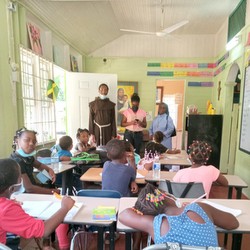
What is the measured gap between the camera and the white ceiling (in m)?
3.62

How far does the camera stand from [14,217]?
1.06m

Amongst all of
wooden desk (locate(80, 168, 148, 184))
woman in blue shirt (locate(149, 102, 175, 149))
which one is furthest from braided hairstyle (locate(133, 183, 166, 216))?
woman in blue shirt (locate(149, 102, 175, 149))

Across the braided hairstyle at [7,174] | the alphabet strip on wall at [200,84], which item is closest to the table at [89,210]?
the braided hairstyle at [7,174]

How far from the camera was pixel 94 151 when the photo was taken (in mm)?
3393

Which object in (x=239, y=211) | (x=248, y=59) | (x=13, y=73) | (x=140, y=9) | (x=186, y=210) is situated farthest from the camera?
(x=140, y=9)

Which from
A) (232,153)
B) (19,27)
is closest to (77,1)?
(19,27)

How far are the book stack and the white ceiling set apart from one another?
3038 mm

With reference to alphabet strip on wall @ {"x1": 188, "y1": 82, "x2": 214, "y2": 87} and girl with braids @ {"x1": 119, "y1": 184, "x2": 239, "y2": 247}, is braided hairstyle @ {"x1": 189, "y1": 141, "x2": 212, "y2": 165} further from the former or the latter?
alphabet strip on wall @ {"x1": 188, "y1": 82, "x2": 214, "y2": 87}

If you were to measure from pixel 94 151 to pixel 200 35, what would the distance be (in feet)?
14.7

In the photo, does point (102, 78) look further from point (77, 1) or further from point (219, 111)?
point (219, 111)

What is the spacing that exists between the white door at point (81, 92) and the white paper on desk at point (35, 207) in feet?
11.0

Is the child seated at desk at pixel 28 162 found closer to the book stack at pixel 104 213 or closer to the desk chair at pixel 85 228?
the desk chair at pixel 85 228

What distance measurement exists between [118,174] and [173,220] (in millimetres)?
976

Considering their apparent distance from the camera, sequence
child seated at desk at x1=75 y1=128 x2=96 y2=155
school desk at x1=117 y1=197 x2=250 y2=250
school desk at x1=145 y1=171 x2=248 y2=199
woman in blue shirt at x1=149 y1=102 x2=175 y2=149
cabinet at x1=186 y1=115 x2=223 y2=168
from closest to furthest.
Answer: school desk at x1=117 y1=197 x2=250 y2=250, school desk at x1=145 y1=171 x2=248 y2=199, child seated at desk at x1=75 y1=128 x2=96 y2=155, woman in blue shirt at x1=149 y1=102 x2=175 y2=149, cabinet at x1=186 y1=115 x2=223 y2=168
